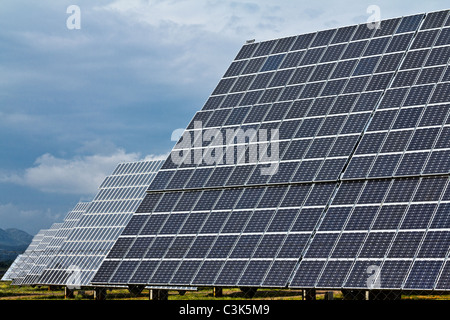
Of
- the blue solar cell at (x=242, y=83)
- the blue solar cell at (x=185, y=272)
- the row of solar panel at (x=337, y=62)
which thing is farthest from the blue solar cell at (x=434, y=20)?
the blue solar cell at (x=185, y=272)

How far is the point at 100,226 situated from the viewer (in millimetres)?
61719

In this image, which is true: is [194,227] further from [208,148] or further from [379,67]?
[379,67]

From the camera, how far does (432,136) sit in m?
31.7

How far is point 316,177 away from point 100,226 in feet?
110

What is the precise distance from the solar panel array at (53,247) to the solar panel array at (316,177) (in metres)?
32.5

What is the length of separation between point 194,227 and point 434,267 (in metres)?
12.6

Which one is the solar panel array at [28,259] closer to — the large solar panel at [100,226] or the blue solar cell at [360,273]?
the large solar panel at [100,226]

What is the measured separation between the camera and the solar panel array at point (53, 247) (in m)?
→ 68.6

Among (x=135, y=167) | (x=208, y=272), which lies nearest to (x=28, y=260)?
(x=135, y=167)

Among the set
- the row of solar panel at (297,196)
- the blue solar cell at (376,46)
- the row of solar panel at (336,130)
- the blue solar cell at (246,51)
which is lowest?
the row of solar panel at (297,196)

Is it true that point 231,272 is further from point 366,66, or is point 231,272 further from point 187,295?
point 187,295

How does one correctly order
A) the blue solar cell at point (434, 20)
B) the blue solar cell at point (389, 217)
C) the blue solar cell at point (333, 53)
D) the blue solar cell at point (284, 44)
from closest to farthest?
the blue solar cell at point (389, 217), the blue solar cell at point (434, 20), the blue solar cell at point (333, 53), the blue solar cell at point (284, 44)

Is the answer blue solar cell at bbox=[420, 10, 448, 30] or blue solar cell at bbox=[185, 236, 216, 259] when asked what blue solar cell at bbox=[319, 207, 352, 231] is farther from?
blue solar cell at bbox=[420, 10, 448, 30]
